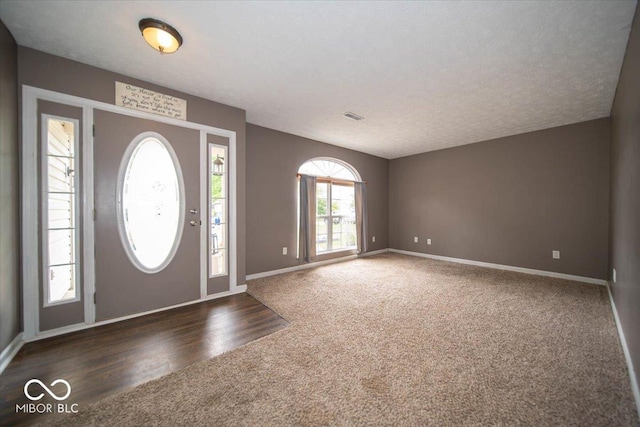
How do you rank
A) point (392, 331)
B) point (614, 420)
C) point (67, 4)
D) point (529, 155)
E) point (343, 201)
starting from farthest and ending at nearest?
point (343, 201) < point (529, 155) < point (392, 331) < point (67, 4) < point (614, 420)

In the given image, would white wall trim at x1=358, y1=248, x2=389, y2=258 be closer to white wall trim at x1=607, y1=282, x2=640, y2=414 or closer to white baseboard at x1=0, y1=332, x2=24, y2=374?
white wall trim at x1=607, y1=282, x2=640, y2=414

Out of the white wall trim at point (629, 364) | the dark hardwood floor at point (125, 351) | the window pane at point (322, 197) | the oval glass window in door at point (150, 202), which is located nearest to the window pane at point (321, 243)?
A: the window pane at point (322, 197)

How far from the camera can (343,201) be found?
5.64m

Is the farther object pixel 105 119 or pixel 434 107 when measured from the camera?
pixel 434 107

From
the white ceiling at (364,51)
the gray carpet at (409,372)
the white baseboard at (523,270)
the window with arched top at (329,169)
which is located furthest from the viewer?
the window with arched top at (329,169)

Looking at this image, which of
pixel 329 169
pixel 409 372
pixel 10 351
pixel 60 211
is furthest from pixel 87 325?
pixel 329 169

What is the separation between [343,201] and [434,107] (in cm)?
282

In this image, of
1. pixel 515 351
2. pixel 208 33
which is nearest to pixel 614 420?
pixel 515 351

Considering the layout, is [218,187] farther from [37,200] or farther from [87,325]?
[87,325]

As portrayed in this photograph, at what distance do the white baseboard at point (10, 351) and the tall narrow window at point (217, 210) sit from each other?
158 centimetres

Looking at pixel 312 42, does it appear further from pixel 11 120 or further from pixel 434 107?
pixel 11 120

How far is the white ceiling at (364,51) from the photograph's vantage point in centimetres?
171

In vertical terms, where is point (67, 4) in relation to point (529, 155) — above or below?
above

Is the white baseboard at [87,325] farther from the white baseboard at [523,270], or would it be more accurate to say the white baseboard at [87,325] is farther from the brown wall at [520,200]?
the brown wall at [520,200]
